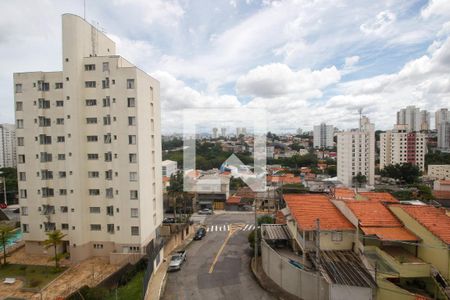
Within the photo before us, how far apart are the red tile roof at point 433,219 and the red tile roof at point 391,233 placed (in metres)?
0.93

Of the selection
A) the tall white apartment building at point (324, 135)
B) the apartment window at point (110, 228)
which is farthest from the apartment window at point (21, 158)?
the tall white apartment building at point (324, 135)

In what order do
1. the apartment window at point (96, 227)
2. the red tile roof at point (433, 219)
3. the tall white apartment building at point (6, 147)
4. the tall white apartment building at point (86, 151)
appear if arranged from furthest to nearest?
the tall white apartment building at point (6, 147) < the apartment window at point (96, 227) < the tall white apartment building at point (86, 151) < the red tile roof at point (433, 219)

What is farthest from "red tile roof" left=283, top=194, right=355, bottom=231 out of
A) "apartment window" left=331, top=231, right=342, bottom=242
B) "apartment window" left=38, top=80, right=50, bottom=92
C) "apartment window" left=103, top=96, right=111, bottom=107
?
"apartment window" left=38, top=80, right=50, bottom=92

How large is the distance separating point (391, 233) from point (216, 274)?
10411 millimetres

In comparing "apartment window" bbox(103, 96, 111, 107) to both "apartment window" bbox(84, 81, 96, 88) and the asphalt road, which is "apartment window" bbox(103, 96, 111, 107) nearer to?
"apartment window" bbox(84, 81, 96, 88)

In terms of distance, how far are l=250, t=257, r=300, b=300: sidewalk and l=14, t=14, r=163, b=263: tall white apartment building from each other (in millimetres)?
8780

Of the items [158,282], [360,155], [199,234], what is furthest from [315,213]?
[360,155]

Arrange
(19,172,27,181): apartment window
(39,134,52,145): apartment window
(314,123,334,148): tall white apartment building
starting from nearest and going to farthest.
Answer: (39,134,52,145): apartment window, (19,172,27,181): apartment window, (314,123,334,148): tall white apartment building

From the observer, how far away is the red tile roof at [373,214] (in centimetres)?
1448

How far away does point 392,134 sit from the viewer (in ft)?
210

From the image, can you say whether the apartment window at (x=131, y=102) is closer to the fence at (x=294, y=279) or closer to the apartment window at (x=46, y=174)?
the apartment window at (x=46, y=174)

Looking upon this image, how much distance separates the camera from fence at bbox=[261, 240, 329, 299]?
479 inches

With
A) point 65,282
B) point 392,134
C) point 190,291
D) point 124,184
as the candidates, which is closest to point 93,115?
point 124,184

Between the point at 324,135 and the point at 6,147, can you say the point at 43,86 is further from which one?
the point at 324,135
